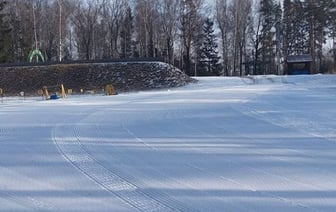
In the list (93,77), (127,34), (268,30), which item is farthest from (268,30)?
(93,77)

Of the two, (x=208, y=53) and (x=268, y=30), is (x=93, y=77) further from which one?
(x=268, y=30)

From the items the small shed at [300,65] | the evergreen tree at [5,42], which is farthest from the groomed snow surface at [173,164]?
the evergreen tree at [5,42]

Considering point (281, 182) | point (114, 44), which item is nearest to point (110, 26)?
point (114, 44)

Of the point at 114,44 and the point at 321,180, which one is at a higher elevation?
the point at 114,44

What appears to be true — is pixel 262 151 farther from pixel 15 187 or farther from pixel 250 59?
pixel 250 59

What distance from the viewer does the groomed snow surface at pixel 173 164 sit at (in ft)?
19.1

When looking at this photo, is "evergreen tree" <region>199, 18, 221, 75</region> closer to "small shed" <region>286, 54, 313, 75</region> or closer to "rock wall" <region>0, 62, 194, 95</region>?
"small shed" <region>286, 54, 313, 75</region>

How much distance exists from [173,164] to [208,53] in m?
67.4

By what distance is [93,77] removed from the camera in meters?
47.3

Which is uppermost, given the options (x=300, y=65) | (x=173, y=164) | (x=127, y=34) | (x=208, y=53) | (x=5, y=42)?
(x=127, y=34)

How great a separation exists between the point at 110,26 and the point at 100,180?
71.9 meters

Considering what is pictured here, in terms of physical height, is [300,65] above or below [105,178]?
above

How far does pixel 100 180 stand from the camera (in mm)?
6863

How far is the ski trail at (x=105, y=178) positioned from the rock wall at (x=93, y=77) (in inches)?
1342
